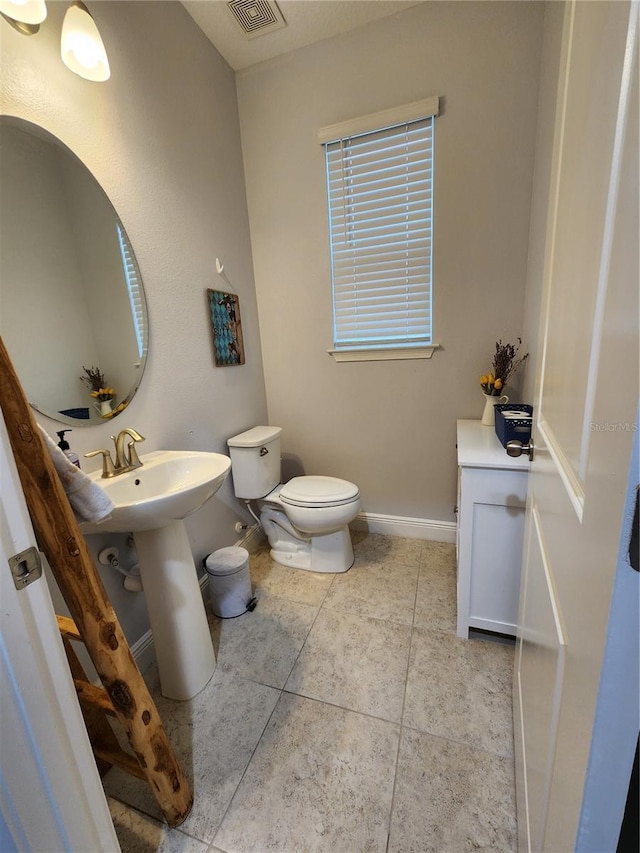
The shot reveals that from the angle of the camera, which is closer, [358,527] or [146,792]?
[146,792]

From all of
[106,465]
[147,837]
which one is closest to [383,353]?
[106,465]

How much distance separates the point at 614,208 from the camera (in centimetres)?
39

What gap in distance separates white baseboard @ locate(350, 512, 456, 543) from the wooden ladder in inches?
58.5

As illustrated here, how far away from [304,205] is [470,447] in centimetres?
159

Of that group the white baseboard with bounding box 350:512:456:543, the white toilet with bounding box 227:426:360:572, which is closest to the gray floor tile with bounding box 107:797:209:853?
the white toilet with bounding box 227:426:360:572

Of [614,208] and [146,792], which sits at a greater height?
[614,208]

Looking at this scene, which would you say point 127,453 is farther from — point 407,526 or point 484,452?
point 407,526

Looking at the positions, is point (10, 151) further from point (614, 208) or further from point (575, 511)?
point (575, 511)

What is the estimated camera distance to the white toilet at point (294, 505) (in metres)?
1.69

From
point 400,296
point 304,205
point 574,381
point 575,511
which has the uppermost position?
point 304,205

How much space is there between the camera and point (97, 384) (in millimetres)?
1173

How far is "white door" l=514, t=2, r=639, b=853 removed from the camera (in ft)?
1.10

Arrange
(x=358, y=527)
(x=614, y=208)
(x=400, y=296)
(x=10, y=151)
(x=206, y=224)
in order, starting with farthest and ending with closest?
(x=358, y=527) < (x=400, y=296) < (x=206, y=224) < (x=10, y=151) < (x=614, y=208)

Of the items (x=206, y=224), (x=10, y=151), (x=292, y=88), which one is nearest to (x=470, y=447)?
(x=206, y=224)
